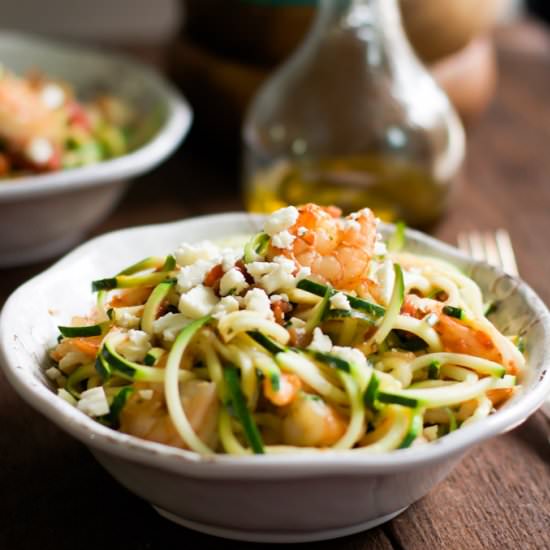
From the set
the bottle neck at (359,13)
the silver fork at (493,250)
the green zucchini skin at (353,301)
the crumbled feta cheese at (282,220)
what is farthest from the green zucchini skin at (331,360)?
the bottle neck at (359,13)

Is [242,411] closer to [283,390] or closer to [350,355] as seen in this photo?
[283,390]

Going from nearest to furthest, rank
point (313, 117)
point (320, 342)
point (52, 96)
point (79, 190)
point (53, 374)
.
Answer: point (320, 342)
point (53, 374)
point (79, 190)
point (313, 117)
point (52, 96)

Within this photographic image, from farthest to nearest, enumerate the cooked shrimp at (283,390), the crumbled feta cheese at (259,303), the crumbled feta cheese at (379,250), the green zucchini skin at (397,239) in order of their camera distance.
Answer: the green zucchini skin at (397,239)
the crumbled feta cheese at (379,250)
the crumbled feta cheese at (259,303)
the cooked shrimp at (283,390)

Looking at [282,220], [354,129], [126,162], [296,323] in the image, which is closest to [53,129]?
[126,162]

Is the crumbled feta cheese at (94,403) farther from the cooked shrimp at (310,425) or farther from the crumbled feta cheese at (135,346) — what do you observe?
the cooked shrimp at (310,425)

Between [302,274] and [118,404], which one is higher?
[302,274]
